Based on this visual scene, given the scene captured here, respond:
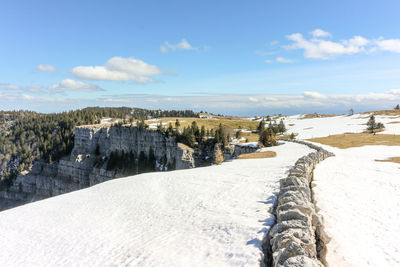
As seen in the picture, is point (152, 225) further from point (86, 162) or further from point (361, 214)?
point (86, 162)

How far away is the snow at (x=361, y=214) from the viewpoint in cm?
1005

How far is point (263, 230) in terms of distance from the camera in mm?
12195

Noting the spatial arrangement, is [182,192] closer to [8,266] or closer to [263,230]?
[263,230]

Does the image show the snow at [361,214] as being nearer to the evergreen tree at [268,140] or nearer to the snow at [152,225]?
the snow at [152,225]

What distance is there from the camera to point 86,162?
105 metres

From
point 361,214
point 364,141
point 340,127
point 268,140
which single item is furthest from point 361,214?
point 340,127

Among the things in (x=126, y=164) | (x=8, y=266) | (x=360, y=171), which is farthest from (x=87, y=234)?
(x=126, y=164)

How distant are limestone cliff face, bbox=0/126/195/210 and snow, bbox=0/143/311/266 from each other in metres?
57.0

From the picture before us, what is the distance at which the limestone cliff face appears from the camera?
91.1m

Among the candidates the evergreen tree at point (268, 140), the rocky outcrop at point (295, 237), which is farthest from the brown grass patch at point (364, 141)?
the rocky outcrop at point (295, 237)

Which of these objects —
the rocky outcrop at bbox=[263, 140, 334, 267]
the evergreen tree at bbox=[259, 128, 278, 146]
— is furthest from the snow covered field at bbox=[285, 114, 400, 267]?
the evergreen tree at bbox=[259, 128, 278, 146]

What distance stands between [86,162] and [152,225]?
10305 centimetres

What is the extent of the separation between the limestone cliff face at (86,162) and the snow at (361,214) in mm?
63229

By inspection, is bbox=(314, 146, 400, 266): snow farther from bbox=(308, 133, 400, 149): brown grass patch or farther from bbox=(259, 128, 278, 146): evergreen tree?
bbox=(259, 128, 278, 146): evergreen tree
